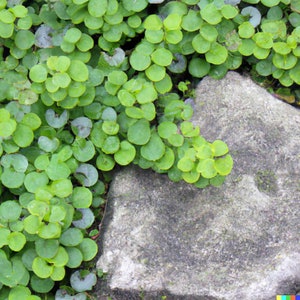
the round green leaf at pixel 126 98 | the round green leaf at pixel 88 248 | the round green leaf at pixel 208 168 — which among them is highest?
the round green leaf at pixel 126 98

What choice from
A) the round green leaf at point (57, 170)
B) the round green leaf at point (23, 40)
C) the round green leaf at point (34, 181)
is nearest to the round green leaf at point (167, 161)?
the round green leaf at point (57, 170)

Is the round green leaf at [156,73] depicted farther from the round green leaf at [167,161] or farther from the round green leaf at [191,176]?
the round green leaf at [191,176]

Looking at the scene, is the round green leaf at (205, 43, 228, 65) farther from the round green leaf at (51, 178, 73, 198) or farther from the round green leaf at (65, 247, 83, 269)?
the round green leaf at (65, 247, 83, 269)

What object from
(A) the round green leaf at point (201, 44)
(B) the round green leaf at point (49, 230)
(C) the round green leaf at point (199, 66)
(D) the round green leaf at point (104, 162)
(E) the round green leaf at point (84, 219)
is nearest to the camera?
(B) the round green leaf at point (49, 230)

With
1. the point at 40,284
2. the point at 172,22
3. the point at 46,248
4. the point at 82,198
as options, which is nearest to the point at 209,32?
the point at 172,22

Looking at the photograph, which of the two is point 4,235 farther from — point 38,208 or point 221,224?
point 221,224

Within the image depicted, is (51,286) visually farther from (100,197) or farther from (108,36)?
(108,36)

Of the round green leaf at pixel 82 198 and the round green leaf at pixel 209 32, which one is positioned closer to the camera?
the round green leaf at pixel 82 198
